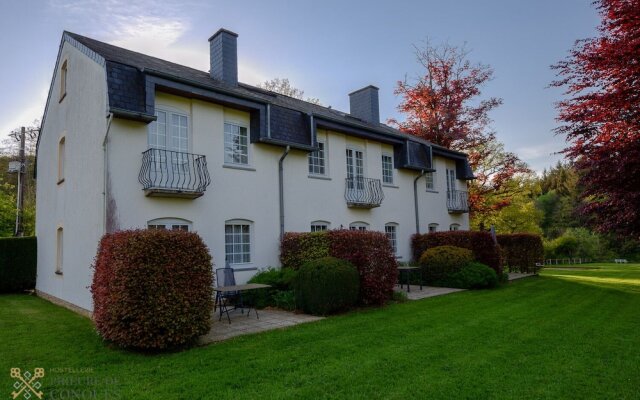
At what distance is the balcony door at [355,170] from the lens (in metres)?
13.8

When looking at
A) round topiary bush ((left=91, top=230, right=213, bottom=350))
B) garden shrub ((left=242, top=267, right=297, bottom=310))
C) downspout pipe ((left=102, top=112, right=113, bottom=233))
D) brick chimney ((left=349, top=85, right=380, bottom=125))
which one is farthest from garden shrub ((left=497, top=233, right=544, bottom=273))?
downspout pipe ((left=102, top=112, right=113, bottom=233))

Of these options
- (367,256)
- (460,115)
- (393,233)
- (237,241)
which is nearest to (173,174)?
(237,241)

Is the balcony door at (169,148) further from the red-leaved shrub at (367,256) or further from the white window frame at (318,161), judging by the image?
the white window frame at (318,161)

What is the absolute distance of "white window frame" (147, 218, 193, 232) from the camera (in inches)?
354

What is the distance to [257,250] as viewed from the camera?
10.9m

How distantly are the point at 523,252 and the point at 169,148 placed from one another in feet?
49.2

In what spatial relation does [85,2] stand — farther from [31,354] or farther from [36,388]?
[36,388]

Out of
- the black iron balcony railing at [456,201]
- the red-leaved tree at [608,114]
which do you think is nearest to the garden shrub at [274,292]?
the red-leaved tree at [608,114]

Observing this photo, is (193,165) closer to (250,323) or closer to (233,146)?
(233,146)

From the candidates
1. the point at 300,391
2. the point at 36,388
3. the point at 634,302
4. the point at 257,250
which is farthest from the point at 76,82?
the point at 634,302

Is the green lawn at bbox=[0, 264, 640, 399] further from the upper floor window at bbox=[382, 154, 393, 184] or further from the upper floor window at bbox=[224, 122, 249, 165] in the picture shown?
the upper floor window at bbox=[382, 154, 393, 184]

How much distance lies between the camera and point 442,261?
522 inches

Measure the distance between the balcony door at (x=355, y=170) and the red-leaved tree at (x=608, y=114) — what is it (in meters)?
6.27

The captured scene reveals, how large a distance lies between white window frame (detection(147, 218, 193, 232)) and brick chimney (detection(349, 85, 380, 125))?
37.6 feet
